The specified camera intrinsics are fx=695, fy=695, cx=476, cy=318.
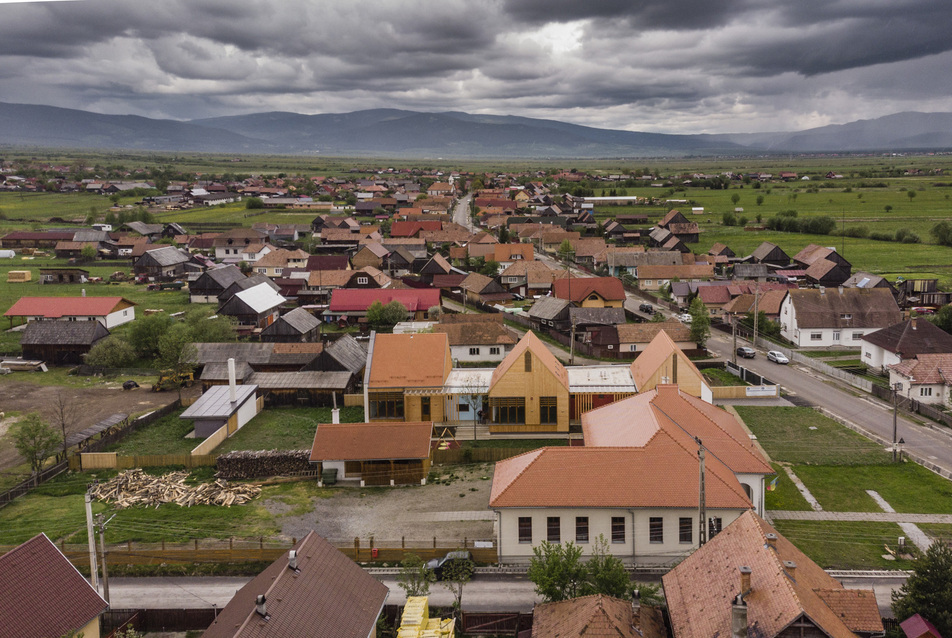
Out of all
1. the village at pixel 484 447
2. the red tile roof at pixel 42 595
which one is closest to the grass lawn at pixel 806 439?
the village at pixel 484 447

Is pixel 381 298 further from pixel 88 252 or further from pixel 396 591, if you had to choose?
pixel 88 252

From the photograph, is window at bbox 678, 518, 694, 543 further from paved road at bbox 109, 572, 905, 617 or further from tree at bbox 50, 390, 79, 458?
tree at bbox 50, 390, 79, 458

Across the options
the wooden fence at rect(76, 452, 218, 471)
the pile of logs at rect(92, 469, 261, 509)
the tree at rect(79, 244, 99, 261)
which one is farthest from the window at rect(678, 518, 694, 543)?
the tree at rect(79, 244, 99, 261)

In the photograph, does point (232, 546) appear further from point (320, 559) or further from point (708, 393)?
point (708, 393)

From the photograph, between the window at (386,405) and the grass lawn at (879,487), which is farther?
the window at (386,405)

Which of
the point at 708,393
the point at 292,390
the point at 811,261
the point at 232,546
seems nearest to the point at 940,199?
the point at 811,261

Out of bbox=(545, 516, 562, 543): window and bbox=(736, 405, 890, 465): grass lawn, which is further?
bbox=(736, 405, 890, 465): grass lawn

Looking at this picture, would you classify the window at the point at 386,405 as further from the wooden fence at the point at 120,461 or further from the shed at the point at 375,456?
the wooden fence at the point at 120,461
